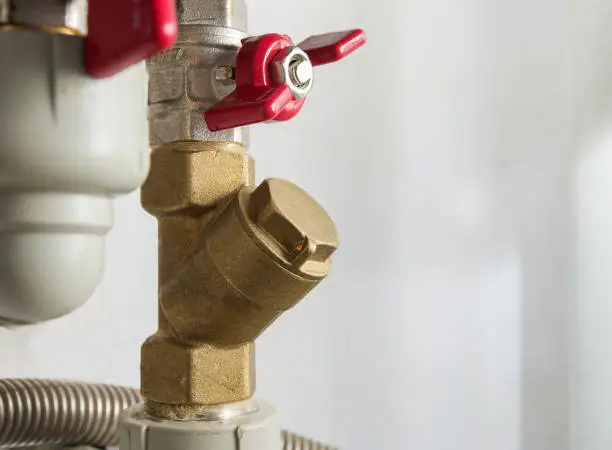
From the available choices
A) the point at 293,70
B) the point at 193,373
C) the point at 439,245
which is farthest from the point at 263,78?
the point at 439,245

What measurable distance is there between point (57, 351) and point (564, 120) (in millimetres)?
636

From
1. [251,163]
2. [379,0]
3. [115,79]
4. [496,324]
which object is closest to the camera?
[115,79]

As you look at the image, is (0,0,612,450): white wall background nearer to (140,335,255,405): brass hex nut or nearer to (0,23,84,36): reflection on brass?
(140,335,255,405): brass hex nut

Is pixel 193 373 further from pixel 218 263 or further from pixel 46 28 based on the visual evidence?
pixel 46 28

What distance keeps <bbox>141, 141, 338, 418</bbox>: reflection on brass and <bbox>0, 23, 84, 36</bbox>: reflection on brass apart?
0.10m

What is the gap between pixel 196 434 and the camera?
331 millimetres

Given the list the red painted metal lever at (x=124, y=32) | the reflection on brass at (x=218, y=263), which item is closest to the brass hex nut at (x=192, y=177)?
the reflection on brass at (x=218, y=263)

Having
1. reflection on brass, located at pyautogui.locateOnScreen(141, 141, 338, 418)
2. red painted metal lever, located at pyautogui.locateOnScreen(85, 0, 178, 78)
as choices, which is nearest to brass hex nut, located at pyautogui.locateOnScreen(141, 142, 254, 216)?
reflection on brass, located at pyautogui.locateOnScreen(141, 141, 338, 418)

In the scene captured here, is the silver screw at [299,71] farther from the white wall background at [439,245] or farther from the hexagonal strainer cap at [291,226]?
the white wall background at [439,245]

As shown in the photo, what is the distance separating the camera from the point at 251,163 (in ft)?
1.21

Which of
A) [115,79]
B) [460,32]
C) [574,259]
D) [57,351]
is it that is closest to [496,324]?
[574,259]

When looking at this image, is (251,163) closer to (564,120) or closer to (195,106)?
(195,106)

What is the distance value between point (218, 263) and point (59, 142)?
0.35 ft

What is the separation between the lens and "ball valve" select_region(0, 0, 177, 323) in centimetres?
24
